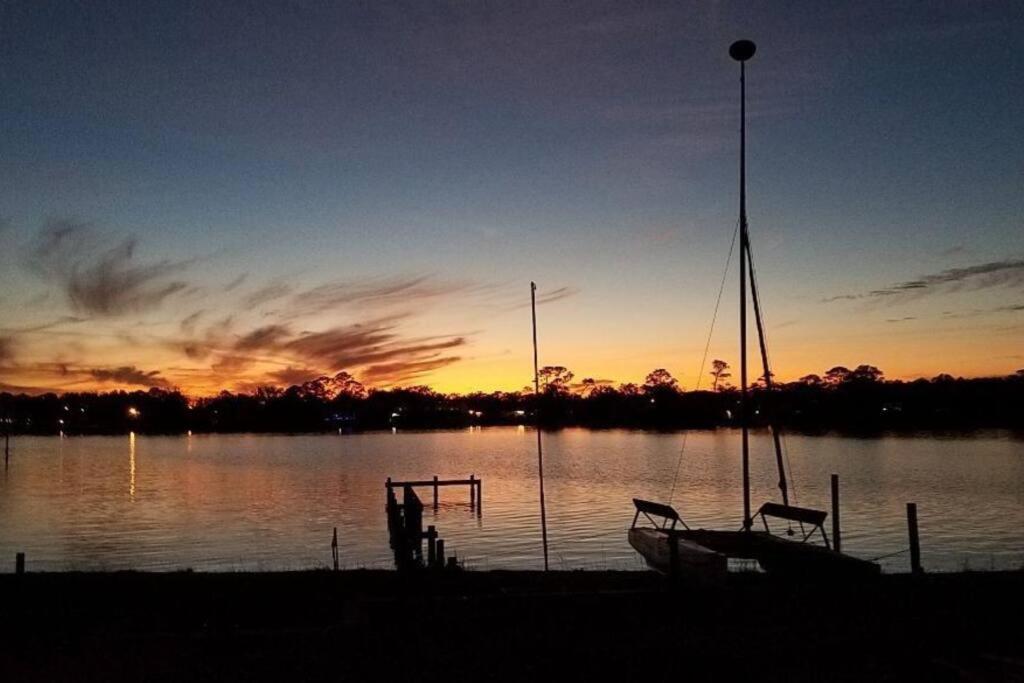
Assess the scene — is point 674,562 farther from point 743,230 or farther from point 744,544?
point 743,230

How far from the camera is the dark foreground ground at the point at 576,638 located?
10773 millimetres

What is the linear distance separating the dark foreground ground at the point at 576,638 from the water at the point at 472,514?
14.2 meters

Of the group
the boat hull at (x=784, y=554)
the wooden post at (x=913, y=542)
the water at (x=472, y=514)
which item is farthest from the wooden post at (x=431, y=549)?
the wooden post at (x=913, y=542)

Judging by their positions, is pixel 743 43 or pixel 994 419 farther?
pixel 994 419

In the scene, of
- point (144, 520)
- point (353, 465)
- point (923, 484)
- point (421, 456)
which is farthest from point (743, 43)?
point (421, 456)

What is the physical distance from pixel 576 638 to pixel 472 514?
39314 millimetres

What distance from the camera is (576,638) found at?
12.0 m

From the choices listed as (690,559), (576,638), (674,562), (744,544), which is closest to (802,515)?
(744,544)

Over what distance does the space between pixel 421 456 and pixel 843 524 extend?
297 feet

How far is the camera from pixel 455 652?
37.8 ft

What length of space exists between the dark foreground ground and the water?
46.5ft

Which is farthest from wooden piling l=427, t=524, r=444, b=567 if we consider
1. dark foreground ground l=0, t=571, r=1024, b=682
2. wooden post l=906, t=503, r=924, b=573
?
wooden post l=906, t=503, r=924, b=573

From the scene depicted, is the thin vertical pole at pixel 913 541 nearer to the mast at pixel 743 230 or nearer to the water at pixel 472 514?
the mast at pixel 743 230

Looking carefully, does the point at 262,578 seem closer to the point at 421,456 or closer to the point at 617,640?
the point at 617,640
